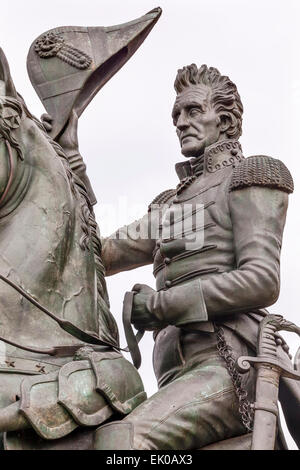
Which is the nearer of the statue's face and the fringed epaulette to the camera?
the statue's face

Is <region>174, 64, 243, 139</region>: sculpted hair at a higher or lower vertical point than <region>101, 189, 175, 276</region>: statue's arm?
higher

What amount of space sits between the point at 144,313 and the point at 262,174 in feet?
3.94

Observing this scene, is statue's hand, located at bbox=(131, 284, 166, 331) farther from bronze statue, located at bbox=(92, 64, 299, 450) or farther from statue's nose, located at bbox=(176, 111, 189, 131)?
statue's nose, located at bbox=(176, 111, 189, 131)

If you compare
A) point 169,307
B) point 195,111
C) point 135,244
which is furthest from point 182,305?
point 195,111

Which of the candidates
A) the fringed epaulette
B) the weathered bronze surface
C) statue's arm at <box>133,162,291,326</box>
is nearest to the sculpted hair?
the fringed epaulette

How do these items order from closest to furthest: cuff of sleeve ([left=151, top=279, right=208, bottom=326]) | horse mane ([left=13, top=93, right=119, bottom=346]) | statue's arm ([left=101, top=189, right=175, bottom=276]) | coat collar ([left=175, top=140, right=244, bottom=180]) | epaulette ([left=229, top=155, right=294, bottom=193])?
1. horse mane ([left=13, top=93, right=119, bottom=346])
2. cuff of sleeve ([left=151, top=279, right=208, bottom=326])
3. epaulette ([left=229, top=155, right=294, bottom=193])
4. coat collar ([left=175, top=140, right=244, bottom=180])
5. statue's arm ([left=101, top=189, right=175, bottom=276])

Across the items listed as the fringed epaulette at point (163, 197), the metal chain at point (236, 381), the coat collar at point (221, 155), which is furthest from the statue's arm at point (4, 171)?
the fringed epaulette at point (163, 197)

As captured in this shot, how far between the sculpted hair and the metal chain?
1.70 m

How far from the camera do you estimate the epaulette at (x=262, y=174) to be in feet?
30.2

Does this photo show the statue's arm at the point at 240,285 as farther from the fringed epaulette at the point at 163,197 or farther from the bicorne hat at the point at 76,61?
the bicorne hat at the point at 76,61

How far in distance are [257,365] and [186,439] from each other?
2.09 feet

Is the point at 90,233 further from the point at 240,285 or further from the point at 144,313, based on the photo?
the point at 240,285

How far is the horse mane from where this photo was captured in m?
8.55

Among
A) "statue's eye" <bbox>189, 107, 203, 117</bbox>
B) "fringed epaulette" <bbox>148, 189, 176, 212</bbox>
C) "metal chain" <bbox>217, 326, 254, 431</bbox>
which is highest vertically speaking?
"statue's eye" <bbox>189, 107, 203, 117</bbox>
